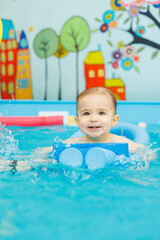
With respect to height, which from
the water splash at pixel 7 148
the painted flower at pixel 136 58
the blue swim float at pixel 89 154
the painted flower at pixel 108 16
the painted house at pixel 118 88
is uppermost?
the painted flower at pixel 108 16

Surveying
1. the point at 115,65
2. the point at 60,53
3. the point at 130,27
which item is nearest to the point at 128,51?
the point at 115,65

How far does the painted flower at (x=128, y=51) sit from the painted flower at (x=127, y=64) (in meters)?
0.09

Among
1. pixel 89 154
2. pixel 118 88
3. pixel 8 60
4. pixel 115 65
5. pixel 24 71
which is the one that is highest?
pixel 8 60

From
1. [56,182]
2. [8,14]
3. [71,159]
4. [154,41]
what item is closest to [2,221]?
[56,182]

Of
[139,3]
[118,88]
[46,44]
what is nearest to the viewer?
[139,3]

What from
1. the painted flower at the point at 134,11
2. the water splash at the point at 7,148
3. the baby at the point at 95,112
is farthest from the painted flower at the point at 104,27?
the baby at the point at 95,112

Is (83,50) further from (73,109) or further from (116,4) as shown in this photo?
(73,109)

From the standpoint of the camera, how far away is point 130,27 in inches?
263

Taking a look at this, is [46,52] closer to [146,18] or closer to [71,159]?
[146,18]

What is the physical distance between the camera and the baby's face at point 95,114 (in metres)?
2.19

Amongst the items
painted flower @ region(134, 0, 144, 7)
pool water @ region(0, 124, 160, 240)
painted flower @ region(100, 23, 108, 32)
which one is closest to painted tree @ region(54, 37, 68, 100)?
painted flower @ region(100, 23, 108, 32)

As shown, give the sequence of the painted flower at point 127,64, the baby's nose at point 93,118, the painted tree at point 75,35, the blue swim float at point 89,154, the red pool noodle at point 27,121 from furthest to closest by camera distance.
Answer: the painted tree at point 75,35, the painted flower at point 127,64, the red pool noodle at point 27,121, the baby's nose at point 93,118, the blue swim float at point 89,154

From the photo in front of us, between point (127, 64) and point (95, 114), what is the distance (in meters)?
4.75

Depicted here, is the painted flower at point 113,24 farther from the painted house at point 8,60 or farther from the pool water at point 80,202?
the pool water at point 80,202
